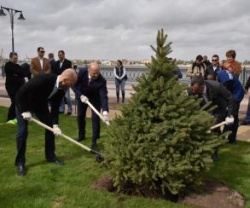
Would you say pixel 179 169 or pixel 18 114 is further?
pixel 18 114

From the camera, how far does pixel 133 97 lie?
5.09m

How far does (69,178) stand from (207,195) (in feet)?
6.56

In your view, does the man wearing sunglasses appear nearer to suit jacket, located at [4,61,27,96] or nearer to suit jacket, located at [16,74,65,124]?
suit jacket, located at [4,61,27,96]

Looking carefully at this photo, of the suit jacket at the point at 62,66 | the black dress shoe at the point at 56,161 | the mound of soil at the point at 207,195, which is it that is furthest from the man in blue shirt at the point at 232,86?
the suit jacket at the point at 62,66

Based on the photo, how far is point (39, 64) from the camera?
10.6m

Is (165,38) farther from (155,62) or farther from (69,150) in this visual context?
(69,150)

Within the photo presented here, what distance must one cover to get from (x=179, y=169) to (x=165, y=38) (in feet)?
5.28

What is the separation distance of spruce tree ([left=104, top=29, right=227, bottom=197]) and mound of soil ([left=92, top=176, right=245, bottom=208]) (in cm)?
14

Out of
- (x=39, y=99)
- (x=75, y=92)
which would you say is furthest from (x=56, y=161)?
(x=75, y=92)

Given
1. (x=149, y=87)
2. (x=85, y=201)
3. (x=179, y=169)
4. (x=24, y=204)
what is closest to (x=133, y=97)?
(x=149, y=87)

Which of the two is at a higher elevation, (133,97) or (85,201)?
(133,97)

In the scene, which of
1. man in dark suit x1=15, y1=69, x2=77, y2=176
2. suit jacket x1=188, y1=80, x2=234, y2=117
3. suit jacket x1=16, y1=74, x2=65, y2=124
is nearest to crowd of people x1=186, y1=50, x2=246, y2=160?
suit jacket x1=188, y1=80, x2=234, y2=117

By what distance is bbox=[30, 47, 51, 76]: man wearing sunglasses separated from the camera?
34.5 feet

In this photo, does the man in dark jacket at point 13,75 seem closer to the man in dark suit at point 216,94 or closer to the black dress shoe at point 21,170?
the black dress shoe at point 21,170
